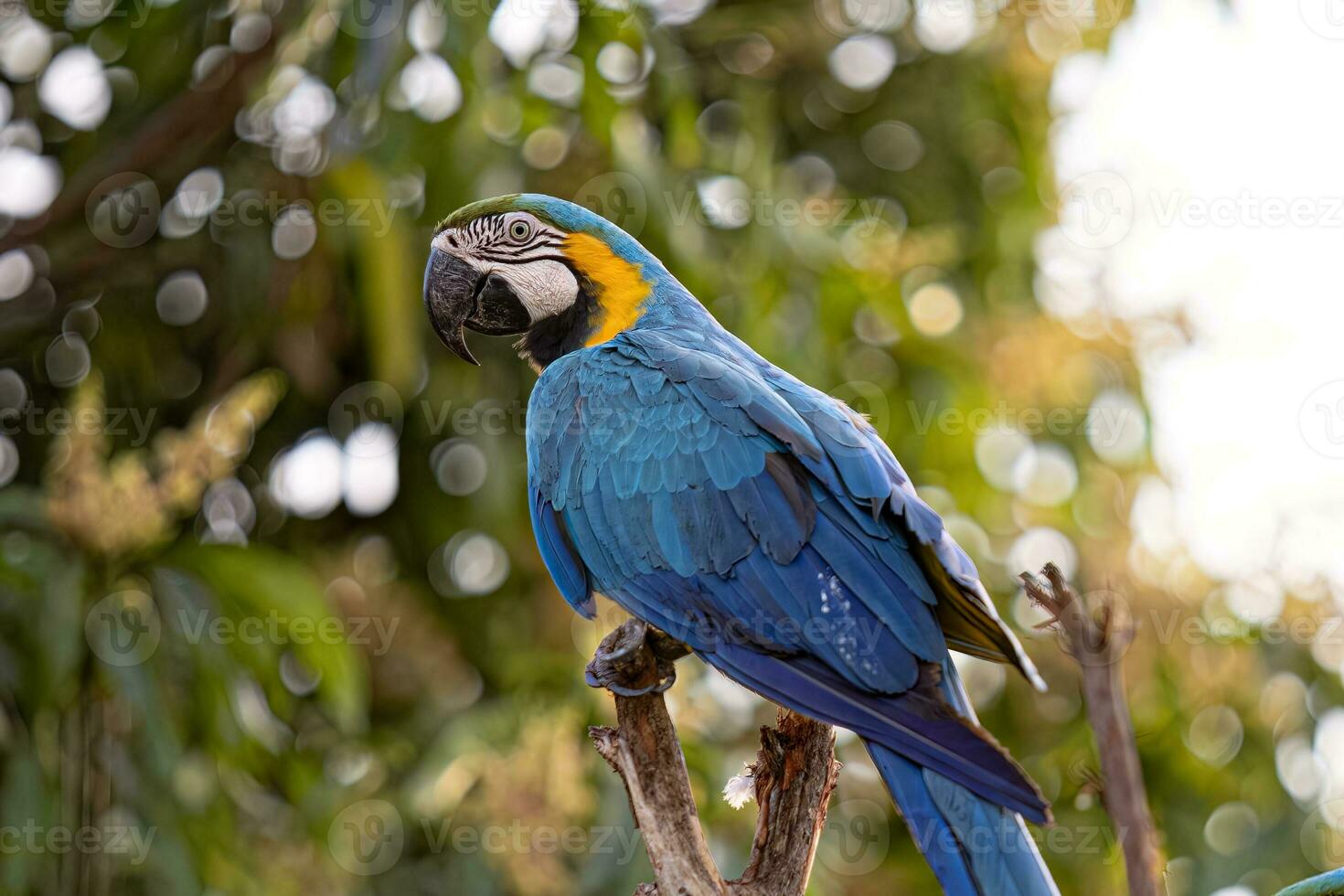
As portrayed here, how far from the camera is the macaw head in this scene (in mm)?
2521

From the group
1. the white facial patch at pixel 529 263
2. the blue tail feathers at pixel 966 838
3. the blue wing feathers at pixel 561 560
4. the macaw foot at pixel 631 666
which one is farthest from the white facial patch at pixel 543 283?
the blue tail feathers at pixel 966 838

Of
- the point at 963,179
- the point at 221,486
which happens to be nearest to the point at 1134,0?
the point at 963,179

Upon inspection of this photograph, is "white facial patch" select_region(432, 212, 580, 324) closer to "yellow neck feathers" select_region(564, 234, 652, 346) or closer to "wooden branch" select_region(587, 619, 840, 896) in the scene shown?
"yellow neck feathers" select_region(564, 234, 652, 346)

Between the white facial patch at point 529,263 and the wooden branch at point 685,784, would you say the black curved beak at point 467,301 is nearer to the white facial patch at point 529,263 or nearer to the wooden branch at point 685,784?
the white facial patch at point 529,263

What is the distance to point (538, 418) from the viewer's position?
2.30 meters

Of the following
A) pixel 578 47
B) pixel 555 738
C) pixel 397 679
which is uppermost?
pixel 578 47

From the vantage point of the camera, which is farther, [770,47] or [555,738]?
[770,47]

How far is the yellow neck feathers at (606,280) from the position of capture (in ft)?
8.26

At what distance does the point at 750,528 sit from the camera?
77.7 inches

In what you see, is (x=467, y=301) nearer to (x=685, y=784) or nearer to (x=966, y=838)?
(x=685, y=784)

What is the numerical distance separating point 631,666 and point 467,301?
1.00m

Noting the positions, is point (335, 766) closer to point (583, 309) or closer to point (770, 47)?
point (583, 309)

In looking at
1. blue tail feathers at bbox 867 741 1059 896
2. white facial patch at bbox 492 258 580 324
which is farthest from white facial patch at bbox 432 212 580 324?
blue tail feathers at bbox 867 741 1059 896

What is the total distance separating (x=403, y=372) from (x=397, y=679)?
5.24ft
